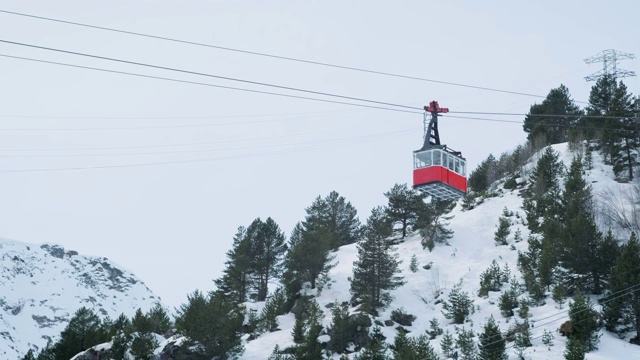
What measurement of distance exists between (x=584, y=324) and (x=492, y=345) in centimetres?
508

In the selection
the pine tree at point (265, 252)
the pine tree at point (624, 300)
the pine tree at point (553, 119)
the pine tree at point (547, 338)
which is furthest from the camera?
the pine tree at point (553, 119)

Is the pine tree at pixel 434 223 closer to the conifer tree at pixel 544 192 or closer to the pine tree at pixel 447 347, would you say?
the conifer tree at pixel 544 192

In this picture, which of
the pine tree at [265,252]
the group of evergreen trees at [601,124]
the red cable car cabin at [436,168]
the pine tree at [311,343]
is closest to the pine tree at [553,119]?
the group of evergreen trees at [601,124]

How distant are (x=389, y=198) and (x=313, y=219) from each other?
6.93 meters

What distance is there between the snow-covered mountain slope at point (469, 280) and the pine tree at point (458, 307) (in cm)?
49

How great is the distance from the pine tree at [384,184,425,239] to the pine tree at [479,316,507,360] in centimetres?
2702

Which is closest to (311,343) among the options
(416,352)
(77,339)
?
(416,352)

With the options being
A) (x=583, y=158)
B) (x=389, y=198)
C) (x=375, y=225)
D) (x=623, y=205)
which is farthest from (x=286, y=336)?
(x=583, y=158)

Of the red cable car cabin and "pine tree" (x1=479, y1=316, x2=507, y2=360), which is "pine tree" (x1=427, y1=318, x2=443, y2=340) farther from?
the red cable car cabin

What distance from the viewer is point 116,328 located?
59406mm

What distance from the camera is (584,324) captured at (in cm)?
4094

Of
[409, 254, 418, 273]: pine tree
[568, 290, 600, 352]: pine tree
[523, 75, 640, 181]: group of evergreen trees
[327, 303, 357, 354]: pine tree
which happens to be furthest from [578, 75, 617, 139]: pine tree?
[327, 303, 357, 354]: pine tree

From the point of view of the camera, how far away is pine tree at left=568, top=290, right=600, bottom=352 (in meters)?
40.4

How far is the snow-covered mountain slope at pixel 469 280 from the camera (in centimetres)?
4231
